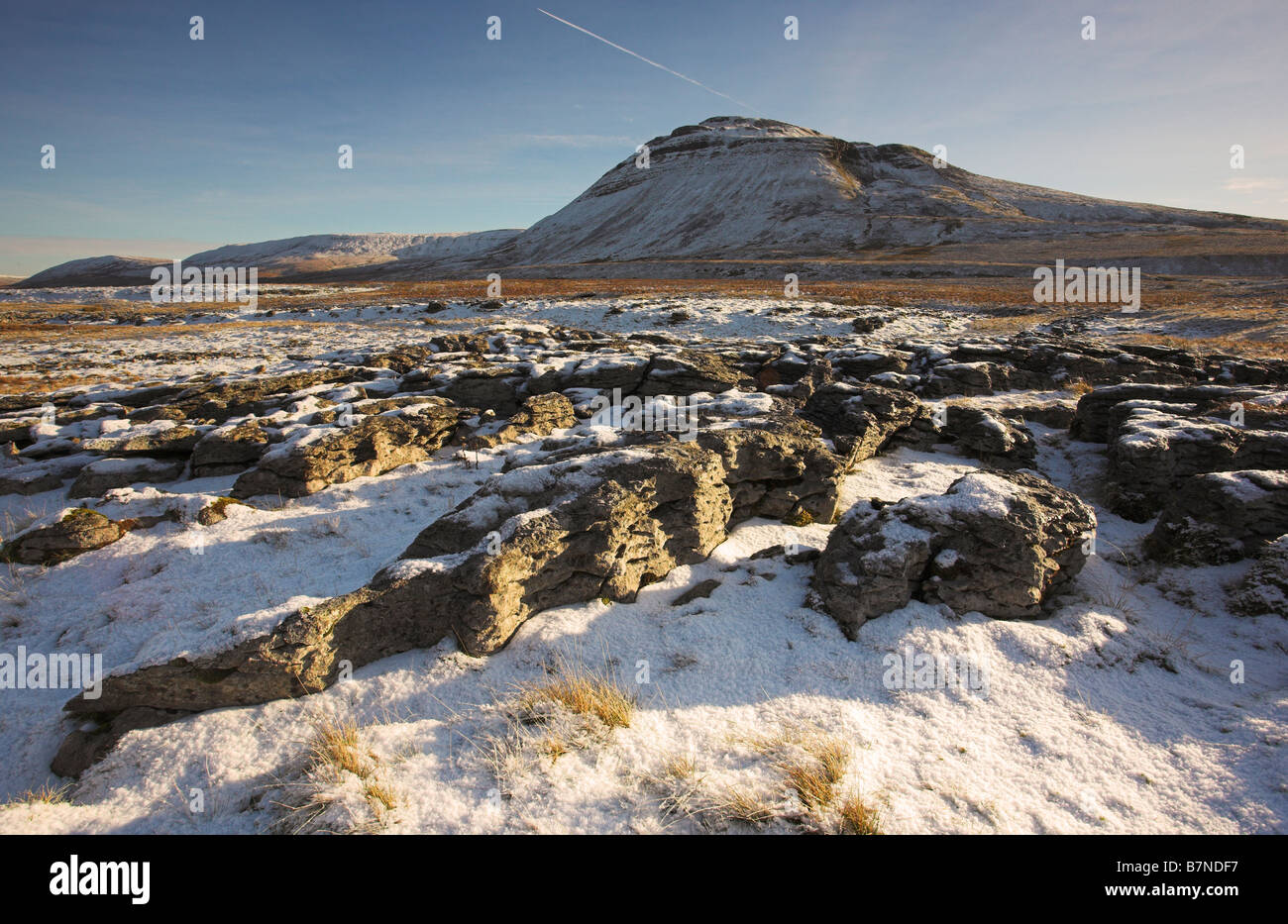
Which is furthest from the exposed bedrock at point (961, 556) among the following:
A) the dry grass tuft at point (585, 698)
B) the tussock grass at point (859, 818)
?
the dry grass tuft at point (585, 698)

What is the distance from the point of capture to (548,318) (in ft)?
113

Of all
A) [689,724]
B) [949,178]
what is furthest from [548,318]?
[949,178]

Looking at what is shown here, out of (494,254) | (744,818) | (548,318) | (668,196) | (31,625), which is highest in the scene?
Answer: (668,196)

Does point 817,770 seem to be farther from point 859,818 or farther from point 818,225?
point 818,225

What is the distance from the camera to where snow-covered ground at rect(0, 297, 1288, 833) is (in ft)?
12.4

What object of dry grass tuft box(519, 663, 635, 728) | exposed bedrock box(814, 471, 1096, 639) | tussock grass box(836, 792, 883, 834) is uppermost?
exposed bedrock box(814, 471, 1096, 639)

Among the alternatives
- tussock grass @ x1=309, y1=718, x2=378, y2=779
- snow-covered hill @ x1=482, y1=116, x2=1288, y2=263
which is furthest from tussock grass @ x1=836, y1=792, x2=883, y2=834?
snow-covered hill @ x1=482, y1=116, x2=1288, y2=263

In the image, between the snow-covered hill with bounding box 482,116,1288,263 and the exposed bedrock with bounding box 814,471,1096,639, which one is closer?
the exposed bedrock with bounding box 814,471,1096,639

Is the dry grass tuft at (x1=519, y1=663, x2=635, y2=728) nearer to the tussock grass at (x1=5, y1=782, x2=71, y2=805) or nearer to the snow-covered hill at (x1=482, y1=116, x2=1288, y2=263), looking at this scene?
the tussock grass at (x1=5, y1=782, x2=71, y2=805)

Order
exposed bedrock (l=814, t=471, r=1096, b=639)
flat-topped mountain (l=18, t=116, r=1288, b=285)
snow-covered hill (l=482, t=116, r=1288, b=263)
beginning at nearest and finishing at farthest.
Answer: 1. exposed bedrock (l=814, t=471, r=1096, b=639)
2. flat-topped mountain (l=18, t=116, r=1288, b=285)
3. snow-covered hill (l=482, t=116, r=1288, b=263)

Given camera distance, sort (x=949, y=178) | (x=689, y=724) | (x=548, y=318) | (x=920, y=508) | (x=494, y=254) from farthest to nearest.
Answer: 1. (x=494, y=254)
2. (x=949, y=178)
3. (x=548, y=318)
4. (x=920, y=508)
5. (x=689, y=724)

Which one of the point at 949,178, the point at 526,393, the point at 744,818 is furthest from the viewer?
the point at 949,178
